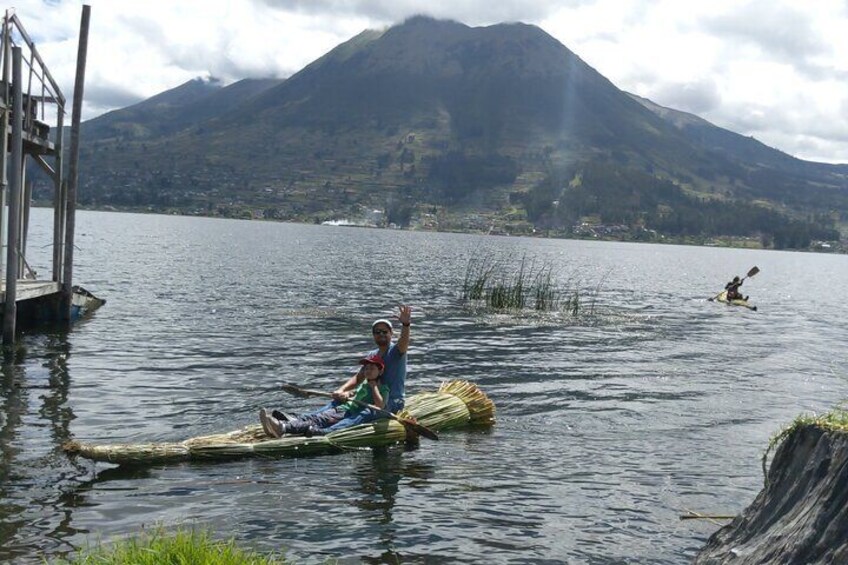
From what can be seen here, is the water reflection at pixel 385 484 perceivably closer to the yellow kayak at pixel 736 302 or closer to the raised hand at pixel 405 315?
the raised hand at pixel 405 315

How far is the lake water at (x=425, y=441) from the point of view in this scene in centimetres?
1191

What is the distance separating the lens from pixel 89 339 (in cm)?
2878

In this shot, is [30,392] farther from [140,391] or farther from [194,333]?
[194,333]

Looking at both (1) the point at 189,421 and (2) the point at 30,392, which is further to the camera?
(2) the point at 30,392

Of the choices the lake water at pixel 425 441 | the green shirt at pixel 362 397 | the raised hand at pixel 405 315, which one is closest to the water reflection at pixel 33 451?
the lake water at pixel 425 441

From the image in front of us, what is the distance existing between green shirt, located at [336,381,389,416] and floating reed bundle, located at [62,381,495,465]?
58 cm

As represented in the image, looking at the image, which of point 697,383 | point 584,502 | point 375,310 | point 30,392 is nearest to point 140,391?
point 30,392

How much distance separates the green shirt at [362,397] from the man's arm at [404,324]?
0.91 meters

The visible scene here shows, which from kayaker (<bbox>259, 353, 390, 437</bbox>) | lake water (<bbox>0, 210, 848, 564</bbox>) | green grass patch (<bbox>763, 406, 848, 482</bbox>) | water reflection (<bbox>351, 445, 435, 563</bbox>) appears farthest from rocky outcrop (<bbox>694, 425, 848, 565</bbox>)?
kayaker (<bbox>259, 353, 390, 437</bbox>)

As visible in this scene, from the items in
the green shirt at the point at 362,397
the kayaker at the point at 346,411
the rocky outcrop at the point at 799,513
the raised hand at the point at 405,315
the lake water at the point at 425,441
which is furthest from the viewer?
the green shirt at the point at 362,397

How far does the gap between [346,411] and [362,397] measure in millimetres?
456

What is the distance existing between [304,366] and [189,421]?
25.3 feet

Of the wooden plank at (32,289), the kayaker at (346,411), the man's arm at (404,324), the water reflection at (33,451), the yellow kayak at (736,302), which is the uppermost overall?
the man's arm at (404,324)

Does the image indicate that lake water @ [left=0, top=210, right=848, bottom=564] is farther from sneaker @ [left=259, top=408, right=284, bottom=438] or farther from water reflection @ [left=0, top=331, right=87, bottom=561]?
sneaker @ [left=259, top=408, right=284, bottom=438]
